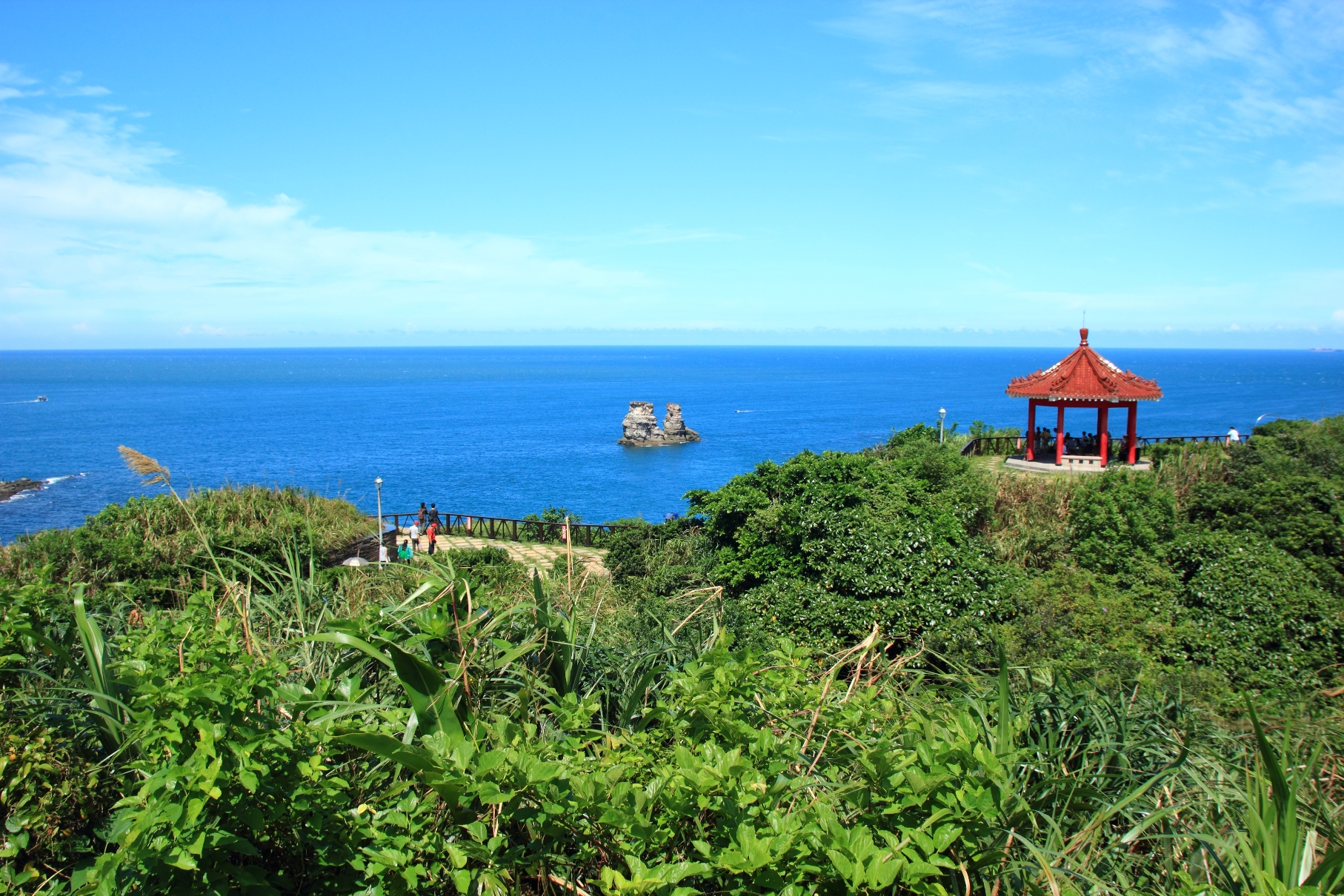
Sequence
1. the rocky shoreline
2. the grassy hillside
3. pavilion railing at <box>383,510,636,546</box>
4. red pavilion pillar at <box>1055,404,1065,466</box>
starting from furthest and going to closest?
the rocky shoreline, red pavilion pillar at <box>1055,404,1065,466</box>, pavilion railing at <box>383,510,636,546</box>, the grassy hillside

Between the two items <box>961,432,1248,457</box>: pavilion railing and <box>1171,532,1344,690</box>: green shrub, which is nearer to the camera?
<box>1171,532,1344,690</box>: green shrub

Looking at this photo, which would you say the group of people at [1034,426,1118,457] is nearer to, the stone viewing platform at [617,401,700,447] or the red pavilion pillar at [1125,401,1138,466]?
the red pavilion pillar at [1125,401,1138,466]

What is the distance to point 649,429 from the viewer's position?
243 ft

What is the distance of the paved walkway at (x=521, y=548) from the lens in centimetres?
1702

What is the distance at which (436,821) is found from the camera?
2.55 meters

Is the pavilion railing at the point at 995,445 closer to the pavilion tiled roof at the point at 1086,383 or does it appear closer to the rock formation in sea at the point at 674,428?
the pavilion tiled roof at the point at 1086,383

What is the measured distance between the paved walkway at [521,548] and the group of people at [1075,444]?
481 inches

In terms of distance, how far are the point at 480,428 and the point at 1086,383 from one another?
2916 inches

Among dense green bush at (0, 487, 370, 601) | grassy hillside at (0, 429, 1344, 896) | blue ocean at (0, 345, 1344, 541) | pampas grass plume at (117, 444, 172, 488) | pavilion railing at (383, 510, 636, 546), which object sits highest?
pampas grass plume at (117, 444, 172, 488)

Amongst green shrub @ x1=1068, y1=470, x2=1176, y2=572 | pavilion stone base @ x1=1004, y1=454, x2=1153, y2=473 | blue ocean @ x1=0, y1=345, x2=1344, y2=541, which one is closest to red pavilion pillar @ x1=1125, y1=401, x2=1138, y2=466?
pavilion stone base @ x1=1004, y1=454, x2=1153, y2=473

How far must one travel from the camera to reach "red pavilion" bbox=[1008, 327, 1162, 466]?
20.6m

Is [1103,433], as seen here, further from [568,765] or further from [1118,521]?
[568,765]

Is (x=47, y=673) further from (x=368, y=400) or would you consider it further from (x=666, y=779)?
(x=368, y=400)

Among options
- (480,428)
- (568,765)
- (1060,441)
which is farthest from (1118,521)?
(480,428)
